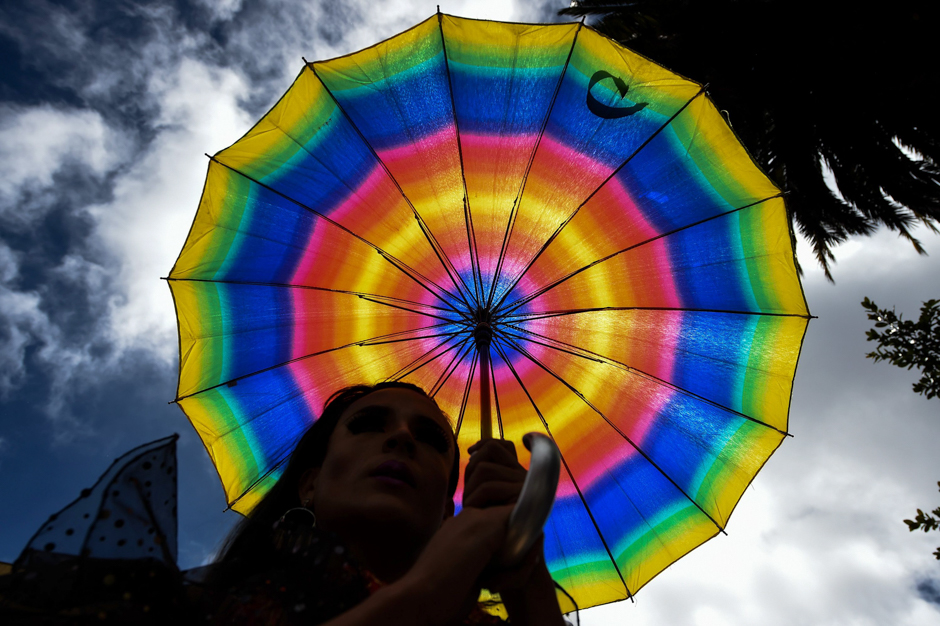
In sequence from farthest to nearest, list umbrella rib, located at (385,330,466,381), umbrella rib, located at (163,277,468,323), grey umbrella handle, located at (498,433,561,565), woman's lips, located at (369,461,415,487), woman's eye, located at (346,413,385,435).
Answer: umbrella rib, located at (385,330,466,381) → umbrella rib, located at (163,277,468,323) → woman's eye, located at (346,413,385,435) → woman's lips, located at (369,461,415,487) → grey umbrella handle, located at (498,433,561,565)

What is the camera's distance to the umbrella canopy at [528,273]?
9.98 feet

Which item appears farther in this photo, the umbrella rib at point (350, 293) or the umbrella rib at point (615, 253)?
the umbrella rib at point (350, 293)

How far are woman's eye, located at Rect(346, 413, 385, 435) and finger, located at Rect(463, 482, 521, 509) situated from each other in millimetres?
961

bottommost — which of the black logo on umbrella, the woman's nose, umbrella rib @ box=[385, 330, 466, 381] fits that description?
the woman's nose

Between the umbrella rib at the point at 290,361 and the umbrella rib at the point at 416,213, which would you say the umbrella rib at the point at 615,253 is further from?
the umbrella rib at the point at 290,361

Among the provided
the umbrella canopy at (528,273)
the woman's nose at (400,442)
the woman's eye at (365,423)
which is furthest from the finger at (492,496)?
the umbrella canopy at (528,273)

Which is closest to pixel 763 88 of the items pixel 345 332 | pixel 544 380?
pixel 544 380

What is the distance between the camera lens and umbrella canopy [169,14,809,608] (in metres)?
3.04

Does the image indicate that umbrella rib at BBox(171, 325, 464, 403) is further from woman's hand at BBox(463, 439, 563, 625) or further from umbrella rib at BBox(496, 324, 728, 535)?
woman's hand at BBox(463, 439, 563, 625)

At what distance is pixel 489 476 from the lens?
4.59 feet

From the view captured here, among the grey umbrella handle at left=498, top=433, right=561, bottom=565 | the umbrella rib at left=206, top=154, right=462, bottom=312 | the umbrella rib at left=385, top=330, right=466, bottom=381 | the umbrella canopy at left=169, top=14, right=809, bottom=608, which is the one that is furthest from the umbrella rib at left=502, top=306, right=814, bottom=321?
the grey umbrella handle at left=498, top=433, right=561, bottom=565

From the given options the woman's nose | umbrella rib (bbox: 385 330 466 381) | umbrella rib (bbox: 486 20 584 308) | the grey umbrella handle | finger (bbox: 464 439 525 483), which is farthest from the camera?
umbrella rib (bbox: 385 330 466 381)

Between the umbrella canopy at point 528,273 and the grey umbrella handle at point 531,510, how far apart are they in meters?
2.22

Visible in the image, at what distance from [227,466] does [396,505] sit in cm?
196
